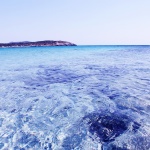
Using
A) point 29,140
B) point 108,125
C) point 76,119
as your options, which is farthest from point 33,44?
point 29,140

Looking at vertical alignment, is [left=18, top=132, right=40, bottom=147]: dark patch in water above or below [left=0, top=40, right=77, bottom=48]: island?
above

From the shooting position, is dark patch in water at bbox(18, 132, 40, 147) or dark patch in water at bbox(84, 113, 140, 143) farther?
dark patch in water at bbox(84, 113, 140, 143)

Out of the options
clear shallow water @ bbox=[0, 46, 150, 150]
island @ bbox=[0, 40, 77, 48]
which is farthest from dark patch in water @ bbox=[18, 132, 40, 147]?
island @ bbox=[0, 40, 77, 48]

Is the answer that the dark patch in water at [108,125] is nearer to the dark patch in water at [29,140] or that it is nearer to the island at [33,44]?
the dark patch in water at [29,140]

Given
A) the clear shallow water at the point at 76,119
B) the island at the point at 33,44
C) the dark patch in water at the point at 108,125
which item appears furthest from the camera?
the island at the point at 33,44

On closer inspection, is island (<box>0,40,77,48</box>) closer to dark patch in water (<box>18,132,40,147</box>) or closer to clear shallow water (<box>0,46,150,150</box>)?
clear shallow water (<box>0,46,150,150</box>)

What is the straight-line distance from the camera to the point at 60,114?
6355 millimetres

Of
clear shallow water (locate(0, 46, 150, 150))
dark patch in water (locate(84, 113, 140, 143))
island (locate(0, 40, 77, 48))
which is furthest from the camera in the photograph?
island (locate(0, 40, 77, 48))

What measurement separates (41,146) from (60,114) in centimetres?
197

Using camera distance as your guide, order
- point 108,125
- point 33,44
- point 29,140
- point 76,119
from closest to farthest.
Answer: point 29,140, point 108,125, point 76,119, point 33,44

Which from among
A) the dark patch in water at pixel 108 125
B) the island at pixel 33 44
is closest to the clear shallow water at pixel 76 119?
the dark patch in water at pixel 108 125

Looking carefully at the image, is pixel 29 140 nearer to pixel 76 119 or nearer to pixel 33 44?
pixel 76 119

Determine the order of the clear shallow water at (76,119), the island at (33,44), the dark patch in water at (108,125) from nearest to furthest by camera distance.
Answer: the clear shallow water at (76,119) < the dark patch in water at (108,125) < the island at (33,44)

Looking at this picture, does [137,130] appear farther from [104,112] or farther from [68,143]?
[68,143]
